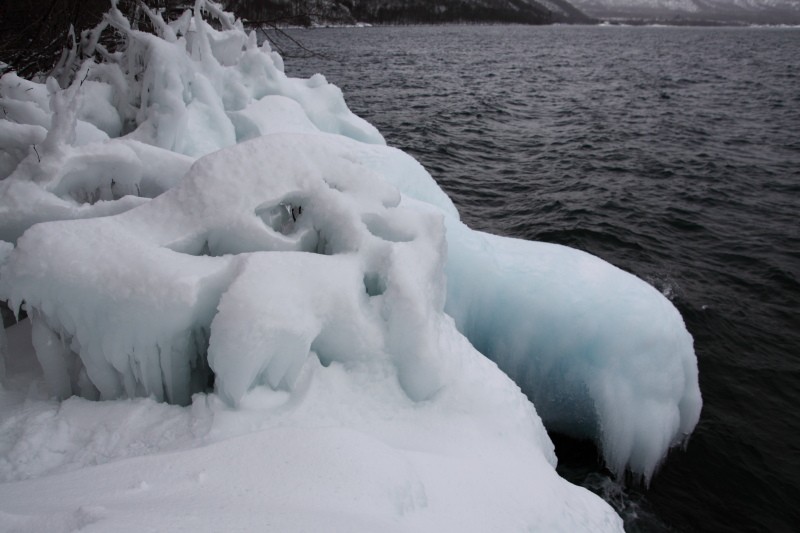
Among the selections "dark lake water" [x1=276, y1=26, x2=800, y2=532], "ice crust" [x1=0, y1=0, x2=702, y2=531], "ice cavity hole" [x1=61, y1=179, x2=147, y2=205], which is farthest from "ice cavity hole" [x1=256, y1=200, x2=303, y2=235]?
"dark lake water" [x1=276, y1=26, x2=800, y2=532]

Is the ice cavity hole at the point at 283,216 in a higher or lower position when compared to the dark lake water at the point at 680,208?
higher

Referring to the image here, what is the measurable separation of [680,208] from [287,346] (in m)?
10.2

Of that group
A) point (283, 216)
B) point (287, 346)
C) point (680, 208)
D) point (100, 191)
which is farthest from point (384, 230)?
point (680, 208)

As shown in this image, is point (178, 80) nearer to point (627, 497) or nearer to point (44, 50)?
point (44, 50)

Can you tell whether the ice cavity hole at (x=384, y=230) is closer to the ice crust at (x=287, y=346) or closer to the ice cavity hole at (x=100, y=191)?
the ice crust at (x=287, y=346)

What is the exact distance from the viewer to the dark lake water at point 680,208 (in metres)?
4.60

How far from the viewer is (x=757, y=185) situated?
36.9 feet

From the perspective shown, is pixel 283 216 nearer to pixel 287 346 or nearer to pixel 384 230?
pixel 384 230

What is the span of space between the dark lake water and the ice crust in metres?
0.87

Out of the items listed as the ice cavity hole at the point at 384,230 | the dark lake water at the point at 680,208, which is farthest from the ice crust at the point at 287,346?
the dark lake water at the point at 680,208

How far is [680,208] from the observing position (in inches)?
399

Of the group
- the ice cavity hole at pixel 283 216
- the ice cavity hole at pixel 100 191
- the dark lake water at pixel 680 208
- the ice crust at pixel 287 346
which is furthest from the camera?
the dark lake water at pixel 680 208

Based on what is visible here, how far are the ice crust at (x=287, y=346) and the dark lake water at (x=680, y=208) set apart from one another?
870mm

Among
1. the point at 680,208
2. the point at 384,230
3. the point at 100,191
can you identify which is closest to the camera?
the point at 384,230
